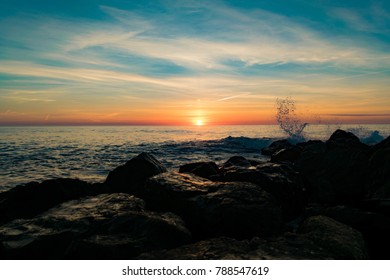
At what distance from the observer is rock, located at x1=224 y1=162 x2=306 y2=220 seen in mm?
6348

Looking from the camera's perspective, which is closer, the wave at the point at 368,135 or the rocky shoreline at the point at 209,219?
the rocky shoreline at the point at 209,219

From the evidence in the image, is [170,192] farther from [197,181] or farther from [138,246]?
[138,246]

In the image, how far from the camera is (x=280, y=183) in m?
6.50

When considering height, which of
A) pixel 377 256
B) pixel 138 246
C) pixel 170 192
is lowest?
pixel 377 256

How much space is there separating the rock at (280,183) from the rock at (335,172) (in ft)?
3.80

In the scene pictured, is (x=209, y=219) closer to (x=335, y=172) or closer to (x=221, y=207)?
(x=221, y=207)

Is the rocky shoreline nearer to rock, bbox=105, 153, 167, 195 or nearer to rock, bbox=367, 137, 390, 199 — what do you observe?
rock, bbox=367, 137, 390, 199

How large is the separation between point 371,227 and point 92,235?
4328mm

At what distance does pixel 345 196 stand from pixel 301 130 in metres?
36.5

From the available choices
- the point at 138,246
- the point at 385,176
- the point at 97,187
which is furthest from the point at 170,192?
the point at 385,176

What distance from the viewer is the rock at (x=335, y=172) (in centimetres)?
762

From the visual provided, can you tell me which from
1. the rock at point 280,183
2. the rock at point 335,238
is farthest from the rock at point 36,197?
the rock at point 335,238

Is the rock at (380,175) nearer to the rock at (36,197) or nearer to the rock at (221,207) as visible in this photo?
the rock at (221,207)
